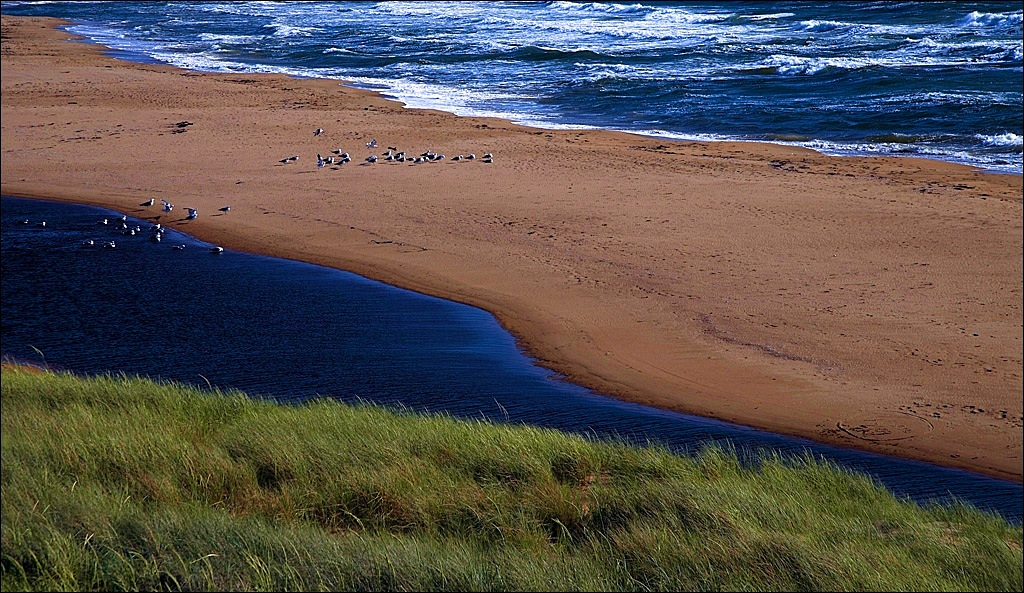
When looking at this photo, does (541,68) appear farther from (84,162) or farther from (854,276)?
(854,276)

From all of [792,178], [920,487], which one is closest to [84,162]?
[792,178]

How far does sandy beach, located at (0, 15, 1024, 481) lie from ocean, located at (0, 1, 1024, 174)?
2680mm

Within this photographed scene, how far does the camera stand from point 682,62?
2880 centimetres

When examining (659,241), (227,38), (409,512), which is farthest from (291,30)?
(409,512)

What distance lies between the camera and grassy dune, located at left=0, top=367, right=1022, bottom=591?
4445mm

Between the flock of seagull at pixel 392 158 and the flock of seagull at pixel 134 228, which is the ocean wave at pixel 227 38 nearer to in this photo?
the flock of seagull at pixel 392 158

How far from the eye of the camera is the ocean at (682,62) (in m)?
19.0

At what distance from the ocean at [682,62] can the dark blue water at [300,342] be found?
9.37 meters

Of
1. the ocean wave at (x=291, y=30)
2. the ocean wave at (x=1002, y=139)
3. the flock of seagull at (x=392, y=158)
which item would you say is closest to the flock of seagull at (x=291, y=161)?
the flock of seagull at (x=392, y=158)

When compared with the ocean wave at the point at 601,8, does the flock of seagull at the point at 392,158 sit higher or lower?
lower

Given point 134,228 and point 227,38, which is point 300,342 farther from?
point 227,38

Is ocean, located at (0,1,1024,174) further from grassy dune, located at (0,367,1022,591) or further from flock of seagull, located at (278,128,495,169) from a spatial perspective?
grassy dune, located at (0,367,1022,591)

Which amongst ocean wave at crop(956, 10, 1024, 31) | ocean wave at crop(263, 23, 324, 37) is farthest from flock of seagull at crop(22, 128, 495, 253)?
ocean wave at crop(956, 10, 1024, 31)

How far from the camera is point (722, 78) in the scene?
25.2m
